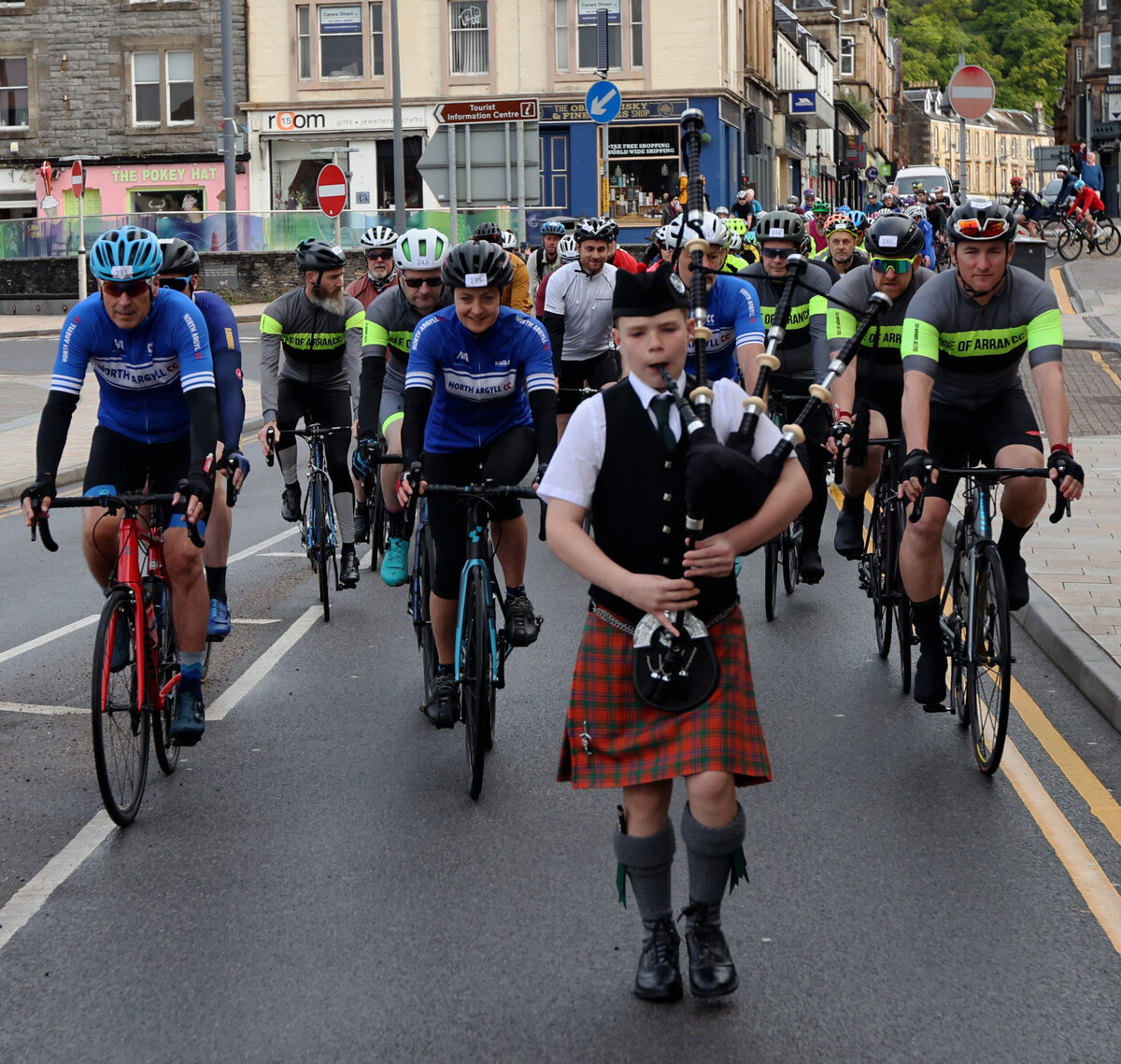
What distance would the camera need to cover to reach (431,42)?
4888 cm

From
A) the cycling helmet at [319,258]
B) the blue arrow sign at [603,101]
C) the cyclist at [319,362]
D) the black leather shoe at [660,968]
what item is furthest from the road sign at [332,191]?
the black leather shoe at [660,968]

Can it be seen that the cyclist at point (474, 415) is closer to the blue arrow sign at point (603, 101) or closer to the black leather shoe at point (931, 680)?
the black leather shoe at point (931, 680)

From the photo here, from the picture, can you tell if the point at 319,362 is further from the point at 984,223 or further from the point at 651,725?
the point at 651,725

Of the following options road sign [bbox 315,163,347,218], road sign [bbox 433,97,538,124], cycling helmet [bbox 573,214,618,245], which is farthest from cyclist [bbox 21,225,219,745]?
road sign [bbox 315,163,347,218]

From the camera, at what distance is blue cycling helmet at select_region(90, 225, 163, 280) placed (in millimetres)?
6363

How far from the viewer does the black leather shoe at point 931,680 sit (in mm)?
7039

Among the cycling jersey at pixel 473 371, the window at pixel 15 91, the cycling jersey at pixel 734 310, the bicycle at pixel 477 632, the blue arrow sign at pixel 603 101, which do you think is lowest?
the bicycle at pixel 477 632

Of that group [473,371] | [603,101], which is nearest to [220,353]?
[473,371]

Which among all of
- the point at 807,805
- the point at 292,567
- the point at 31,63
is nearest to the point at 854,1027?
the point at 807,805

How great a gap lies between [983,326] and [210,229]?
117ft

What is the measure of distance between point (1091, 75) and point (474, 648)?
93.1 metres

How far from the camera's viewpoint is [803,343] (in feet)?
35.8

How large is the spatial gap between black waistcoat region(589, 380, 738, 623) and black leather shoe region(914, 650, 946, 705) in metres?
2.91

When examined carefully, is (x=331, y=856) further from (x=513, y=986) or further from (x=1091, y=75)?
(x=1091, y=75)
